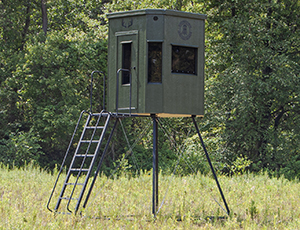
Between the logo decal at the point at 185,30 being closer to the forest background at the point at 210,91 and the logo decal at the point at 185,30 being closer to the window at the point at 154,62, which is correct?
the window at the point at 154,62

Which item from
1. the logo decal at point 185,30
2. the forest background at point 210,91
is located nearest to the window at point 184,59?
the logo decal at point 185,30

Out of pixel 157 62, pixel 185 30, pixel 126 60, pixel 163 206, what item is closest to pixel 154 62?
pixel 157 62

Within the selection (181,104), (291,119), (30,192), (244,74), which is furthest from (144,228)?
(291,119)

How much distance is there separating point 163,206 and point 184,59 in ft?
10.9

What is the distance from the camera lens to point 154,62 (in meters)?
8.68

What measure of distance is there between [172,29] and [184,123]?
1144 centimetres

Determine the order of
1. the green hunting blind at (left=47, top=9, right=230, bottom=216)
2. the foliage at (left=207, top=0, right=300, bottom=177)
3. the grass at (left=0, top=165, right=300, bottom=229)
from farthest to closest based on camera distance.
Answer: the foliage at (left=207, top=0, right=300, bottom=177)
the green hunting blind at (left=47, top=9, right=230, bottom=216)
the grass at (left=0, top=165, right=300, bottom=229)

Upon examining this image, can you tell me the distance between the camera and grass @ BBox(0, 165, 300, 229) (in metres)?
7.83

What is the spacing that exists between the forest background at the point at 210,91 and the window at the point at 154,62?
8.00 m

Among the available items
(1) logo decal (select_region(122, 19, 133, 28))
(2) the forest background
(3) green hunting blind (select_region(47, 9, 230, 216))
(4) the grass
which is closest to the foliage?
(2) the forest background

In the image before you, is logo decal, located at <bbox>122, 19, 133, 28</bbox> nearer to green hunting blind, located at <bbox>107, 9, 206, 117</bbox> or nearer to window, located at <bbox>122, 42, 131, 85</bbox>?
green hunting blind, located at <bbox>107, 9, 206, 117</bbox>

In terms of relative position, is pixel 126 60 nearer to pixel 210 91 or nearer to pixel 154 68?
pixel 154 68

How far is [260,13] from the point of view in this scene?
17.8m

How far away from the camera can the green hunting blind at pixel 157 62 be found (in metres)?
8.62
